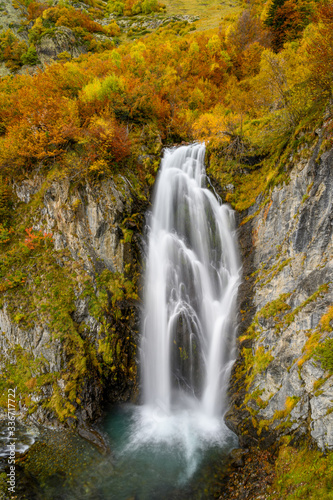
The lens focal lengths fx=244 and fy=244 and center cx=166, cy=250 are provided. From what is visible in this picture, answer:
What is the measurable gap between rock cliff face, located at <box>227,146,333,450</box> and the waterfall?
119 centimetres

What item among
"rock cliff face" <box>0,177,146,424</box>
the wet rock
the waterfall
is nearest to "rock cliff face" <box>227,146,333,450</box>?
the wet rock

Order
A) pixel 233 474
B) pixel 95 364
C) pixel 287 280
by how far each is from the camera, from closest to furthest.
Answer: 1. pixel 233 474
2. pixel 287 280
3. pixel 95 364

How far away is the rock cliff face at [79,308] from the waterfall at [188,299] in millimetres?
977

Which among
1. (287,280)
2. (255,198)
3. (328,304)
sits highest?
(255,198)

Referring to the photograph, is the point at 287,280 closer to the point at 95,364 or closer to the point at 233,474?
the point at 233,474

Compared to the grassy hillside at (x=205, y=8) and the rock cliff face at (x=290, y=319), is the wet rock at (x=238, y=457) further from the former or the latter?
the grassy hillside at (x=205, y=8)

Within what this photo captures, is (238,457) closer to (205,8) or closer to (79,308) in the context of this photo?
(79,308)

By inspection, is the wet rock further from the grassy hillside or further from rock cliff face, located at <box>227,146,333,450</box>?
the grassy hillside

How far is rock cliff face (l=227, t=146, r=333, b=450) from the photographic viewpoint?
6.39m

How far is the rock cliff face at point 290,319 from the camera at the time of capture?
6.39 meters

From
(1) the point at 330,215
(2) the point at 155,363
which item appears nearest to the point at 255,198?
(1) the point at 330,215

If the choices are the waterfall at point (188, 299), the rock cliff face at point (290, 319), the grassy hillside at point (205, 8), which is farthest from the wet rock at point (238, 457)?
the grassy hillside at point (205, 8)

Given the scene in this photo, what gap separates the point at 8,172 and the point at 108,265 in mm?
8185

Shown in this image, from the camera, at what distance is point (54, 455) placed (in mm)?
7996
